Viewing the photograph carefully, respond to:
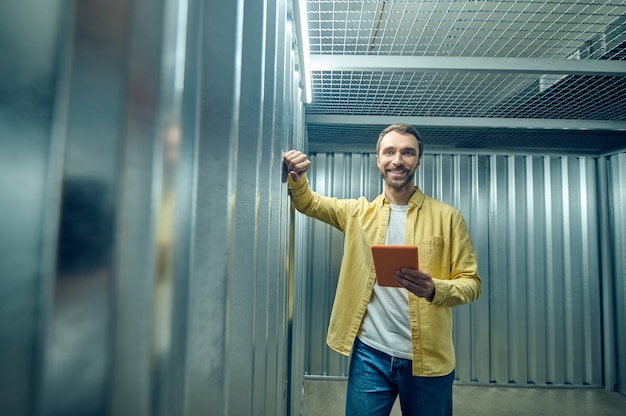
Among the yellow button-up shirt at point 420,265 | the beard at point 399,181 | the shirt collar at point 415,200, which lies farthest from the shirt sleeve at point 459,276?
the beard at point 399,181

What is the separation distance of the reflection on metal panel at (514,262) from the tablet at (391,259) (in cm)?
214

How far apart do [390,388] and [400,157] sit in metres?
1.29

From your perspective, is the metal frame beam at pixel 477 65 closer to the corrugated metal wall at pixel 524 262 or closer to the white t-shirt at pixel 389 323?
the white t-shirt at pixel 389 323

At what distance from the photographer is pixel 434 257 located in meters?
1.90

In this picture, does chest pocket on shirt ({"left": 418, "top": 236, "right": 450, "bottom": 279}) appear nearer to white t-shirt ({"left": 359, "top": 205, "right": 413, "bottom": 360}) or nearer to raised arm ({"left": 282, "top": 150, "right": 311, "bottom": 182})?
white t-shirt ({"left": 359, "top": 205, "right": 413, "bottom": 360})

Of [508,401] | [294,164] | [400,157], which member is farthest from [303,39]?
[508,401]

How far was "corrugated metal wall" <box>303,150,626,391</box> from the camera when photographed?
3.65 metres

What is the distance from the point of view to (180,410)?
0.45 meters

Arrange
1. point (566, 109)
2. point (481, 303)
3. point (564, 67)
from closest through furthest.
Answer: point (564, 67), point (566, 109), point (481, 303)

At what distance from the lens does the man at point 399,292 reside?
1.72 m

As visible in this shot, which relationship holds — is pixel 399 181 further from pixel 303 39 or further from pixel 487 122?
pixel 487 122

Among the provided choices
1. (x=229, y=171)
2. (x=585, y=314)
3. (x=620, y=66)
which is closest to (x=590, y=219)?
(x=585, y=314)

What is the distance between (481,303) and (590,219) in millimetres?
1571

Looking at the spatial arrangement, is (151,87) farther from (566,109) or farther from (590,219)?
(590,219)
